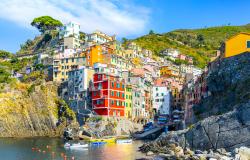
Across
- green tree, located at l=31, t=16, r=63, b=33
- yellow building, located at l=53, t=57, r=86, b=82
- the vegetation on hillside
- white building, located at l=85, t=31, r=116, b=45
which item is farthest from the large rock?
green tree, located at l=31, t=16, r=63, b=33

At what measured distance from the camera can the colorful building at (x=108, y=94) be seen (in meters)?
87.1

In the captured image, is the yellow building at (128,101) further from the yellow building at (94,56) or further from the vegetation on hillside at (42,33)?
the vegetation on hillside at (42,33)

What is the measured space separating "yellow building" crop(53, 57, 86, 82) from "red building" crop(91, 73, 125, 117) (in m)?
12.3

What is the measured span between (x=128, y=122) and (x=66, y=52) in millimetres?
33847

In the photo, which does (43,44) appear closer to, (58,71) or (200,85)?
(58,71)

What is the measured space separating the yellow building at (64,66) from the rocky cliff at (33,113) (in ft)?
19.8

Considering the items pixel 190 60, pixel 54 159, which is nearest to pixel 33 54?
pixel 190 60

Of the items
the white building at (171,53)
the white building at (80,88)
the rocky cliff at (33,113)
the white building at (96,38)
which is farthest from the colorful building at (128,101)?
the white building at (171,53)

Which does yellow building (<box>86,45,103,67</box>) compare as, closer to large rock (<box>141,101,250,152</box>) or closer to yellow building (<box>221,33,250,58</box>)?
yellow building (<box>221,33,250,58</box>)

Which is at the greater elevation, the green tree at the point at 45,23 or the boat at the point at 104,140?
the green tree at the point at 45,23

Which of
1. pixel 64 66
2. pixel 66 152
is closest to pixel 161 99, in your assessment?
pixel 64 66

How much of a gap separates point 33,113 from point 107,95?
22.2 m

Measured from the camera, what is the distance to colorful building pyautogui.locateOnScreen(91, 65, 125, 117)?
8712 cm

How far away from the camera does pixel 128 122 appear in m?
89.9
